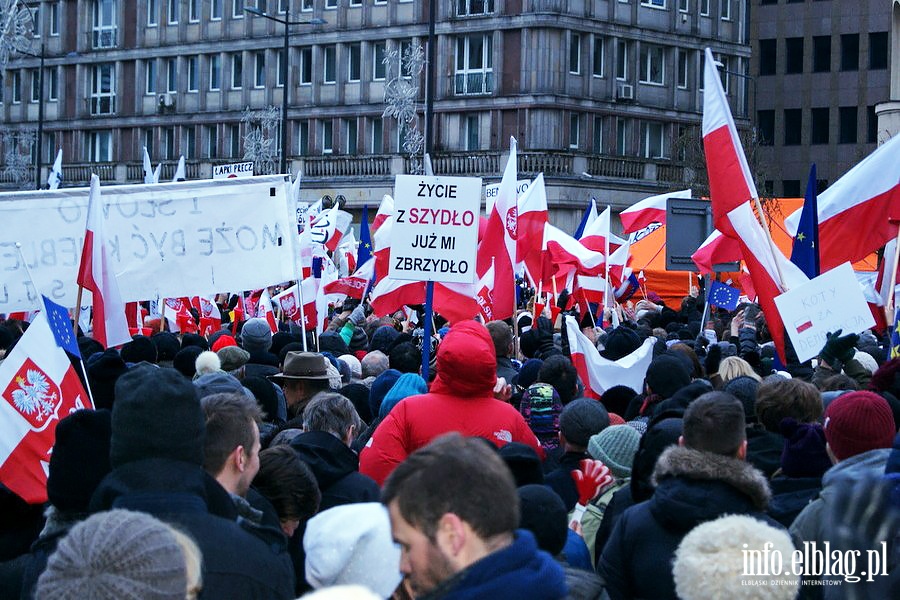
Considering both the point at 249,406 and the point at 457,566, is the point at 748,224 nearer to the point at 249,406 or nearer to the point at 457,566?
the point at 249,406

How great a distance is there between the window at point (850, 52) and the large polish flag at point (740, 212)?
177ft

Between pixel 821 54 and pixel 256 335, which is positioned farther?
pixel 821 54

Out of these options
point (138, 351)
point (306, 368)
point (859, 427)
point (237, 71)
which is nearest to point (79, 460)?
point (859, 427)

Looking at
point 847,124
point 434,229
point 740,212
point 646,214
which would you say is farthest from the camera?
point 847,124

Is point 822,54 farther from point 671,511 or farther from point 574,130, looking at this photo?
point 671,511

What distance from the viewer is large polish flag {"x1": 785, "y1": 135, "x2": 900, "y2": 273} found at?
13.2 meters

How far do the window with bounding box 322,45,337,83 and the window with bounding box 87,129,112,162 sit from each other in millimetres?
12180

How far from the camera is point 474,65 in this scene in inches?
2228

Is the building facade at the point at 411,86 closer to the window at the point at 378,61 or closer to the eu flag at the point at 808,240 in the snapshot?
the window at the point at 378,61

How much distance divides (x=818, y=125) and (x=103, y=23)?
31.3 m

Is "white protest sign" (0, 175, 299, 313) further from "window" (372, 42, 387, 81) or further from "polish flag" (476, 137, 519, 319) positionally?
"window" (372, 42, 387, 81)

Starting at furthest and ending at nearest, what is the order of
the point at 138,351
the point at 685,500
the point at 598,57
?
1. the point at 598,57
2. the point at 138,351
3. the point at 685,500

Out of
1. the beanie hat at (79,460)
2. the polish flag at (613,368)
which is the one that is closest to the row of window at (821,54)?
the polish flag at (613,368)

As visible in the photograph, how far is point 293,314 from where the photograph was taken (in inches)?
757
